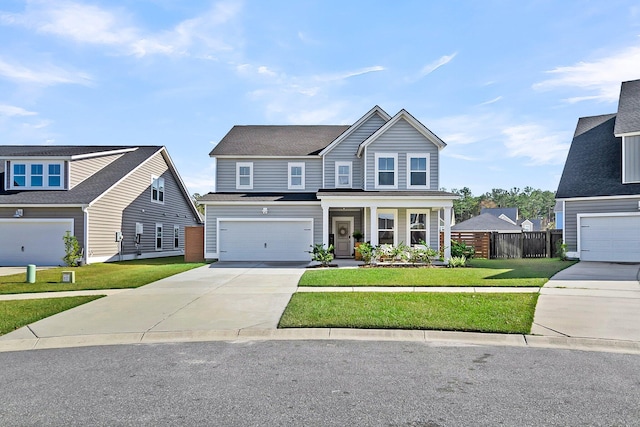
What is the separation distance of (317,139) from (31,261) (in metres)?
15.5

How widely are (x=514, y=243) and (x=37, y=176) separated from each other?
82.4 feet

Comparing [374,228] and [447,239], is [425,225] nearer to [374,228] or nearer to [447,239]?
[447,239]

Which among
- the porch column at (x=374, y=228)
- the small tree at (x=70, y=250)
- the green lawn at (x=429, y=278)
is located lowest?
the green lawn at (x=429, y=278)

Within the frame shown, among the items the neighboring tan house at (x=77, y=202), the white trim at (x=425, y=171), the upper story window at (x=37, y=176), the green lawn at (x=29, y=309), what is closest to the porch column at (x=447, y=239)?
the white trim at (x=425, y=171)

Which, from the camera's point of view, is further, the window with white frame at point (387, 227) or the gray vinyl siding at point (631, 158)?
the window with white frame at point (387, 227)

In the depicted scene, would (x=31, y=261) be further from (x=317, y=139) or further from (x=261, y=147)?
(x=317, y=139)

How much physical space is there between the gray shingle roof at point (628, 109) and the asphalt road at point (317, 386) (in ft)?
58.8

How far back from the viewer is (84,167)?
82.5 ft

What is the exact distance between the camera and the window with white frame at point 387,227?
22844 millimetres

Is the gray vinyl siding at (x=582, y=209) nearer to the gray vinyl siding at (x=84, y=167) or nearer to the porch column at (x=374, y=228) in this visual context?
the porch column at (x=374, y=228)

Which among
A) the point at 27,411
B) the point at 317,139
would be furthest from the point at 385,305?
the point at 317,139

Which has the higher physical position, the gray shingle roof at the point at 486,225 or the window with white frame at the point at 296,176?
the window with white frame at the point at 296,176

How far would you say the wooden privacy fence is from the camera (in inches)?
991

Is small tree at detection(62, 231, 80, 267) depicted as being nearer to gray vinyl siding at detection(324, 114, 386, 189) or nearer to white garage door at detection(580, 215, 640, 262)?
gray vinyl siding at detection(324, 114, 386, 189)
